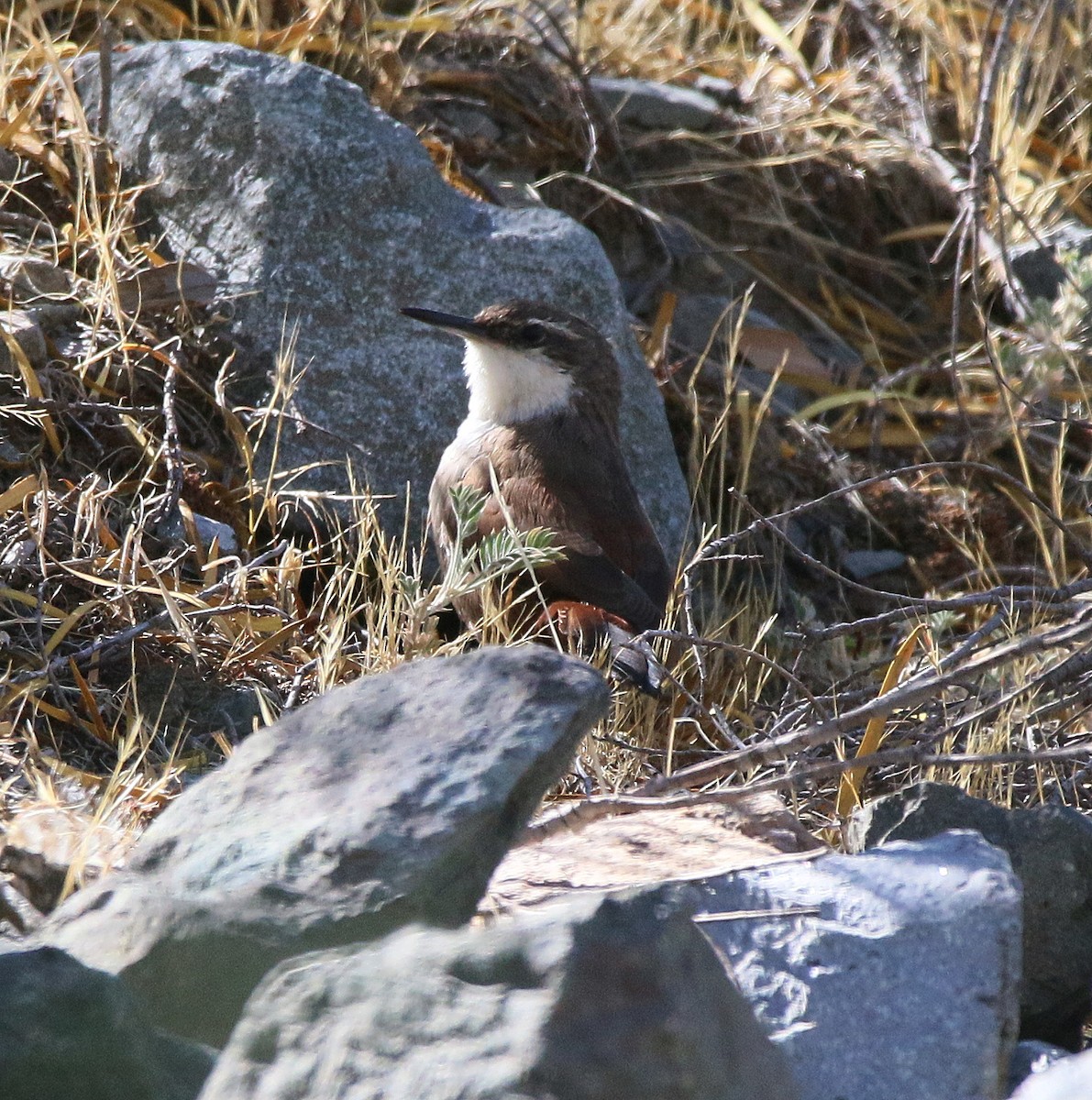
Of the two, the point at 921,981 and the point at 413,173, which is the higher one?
the point at 413,173

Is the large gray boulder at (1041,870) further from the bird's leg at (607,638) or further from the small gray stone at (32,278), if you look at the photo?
the small gray stone at (32,278)

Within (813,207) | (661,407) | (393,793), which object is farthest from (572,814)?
(813,207)

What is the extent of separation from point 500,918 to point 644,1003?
64cm

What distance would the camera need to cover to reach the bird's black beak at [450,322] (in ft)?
14.6

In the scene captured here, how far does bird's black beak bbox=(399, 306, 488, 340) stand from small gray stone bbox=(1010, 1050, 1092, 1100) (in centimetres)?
Answer: 309

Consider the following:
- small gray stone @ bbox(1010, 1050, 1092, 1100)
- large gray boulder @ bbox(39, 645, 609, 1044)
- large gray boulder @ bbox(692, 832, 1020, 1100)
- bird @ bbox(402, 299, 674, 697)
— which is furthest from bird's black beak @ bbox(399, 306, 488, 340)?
small gray stone @ bbox(1010, 1050, 1092, 1100)

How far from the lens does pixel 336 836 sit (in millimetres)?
2023

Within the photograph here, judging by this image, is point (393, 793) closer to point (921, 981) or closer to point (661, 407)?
point (921, 981)

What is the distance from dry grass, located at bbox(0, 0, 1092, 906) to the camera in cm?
342

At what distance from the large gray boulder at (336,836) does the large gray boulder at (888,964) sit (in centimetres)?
47

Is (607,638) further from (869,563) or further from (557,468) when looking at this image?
(869,563)

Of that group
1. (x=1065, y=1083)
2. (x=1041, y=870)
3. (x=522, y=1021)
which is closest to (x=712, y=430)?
(x=1041, y=870)

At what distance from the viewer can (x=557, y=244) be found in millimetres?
5215

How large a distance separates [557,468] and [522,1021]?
289 centimetres
